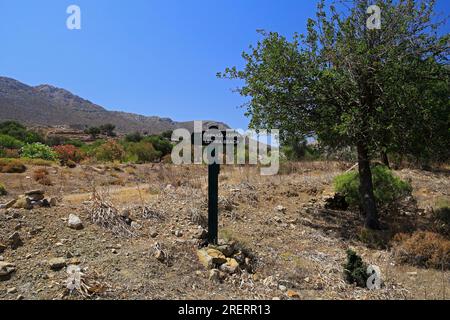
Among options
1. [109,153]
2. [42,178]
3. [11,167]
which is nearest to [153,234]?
[42,178]

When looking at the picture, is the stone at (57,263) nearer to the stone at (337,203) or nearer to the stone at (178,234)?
the stone at (178,234)

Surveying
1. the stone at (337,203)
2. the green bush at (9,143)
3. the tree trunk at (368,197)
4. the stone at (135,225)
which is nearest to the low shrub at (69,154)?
the green bush at (9,143)

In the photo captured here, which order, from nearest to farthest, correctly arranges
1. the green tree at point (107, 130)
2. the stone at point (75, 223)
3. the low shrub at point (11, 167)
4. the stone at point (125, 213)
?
the stone at point (75, 223)
the stone at point (125, 213)
the low shrub at point (11, 167)
the green tree at point (107, 130)

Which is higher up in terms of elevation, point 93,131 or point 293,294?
point 93,131

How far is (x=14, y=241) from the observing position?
5.61 m

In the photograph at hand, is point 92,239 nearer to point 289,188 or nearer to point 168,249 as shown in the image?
point 168,249

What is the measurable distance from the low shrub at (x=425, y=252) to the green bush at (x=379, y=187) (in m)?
2.74

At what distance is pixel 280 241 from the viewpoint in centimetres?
758

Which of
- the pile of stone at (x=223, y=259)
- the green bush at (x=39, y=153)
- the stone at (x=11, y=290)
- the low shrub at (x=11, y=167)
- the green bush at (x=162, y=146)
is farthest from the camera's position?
the green bush at (x=162, y=146)

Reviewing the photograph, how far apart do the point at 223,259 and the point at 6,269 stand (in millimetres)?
→ 2814

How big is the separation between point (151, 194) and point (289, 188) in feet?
14.4

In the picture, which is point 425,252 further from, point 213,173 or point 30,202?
point 30,202

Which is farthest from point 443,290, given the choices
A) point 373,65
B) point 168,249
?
point 373,65

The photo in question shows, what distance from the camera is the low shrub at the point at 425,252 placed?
22.0ft
